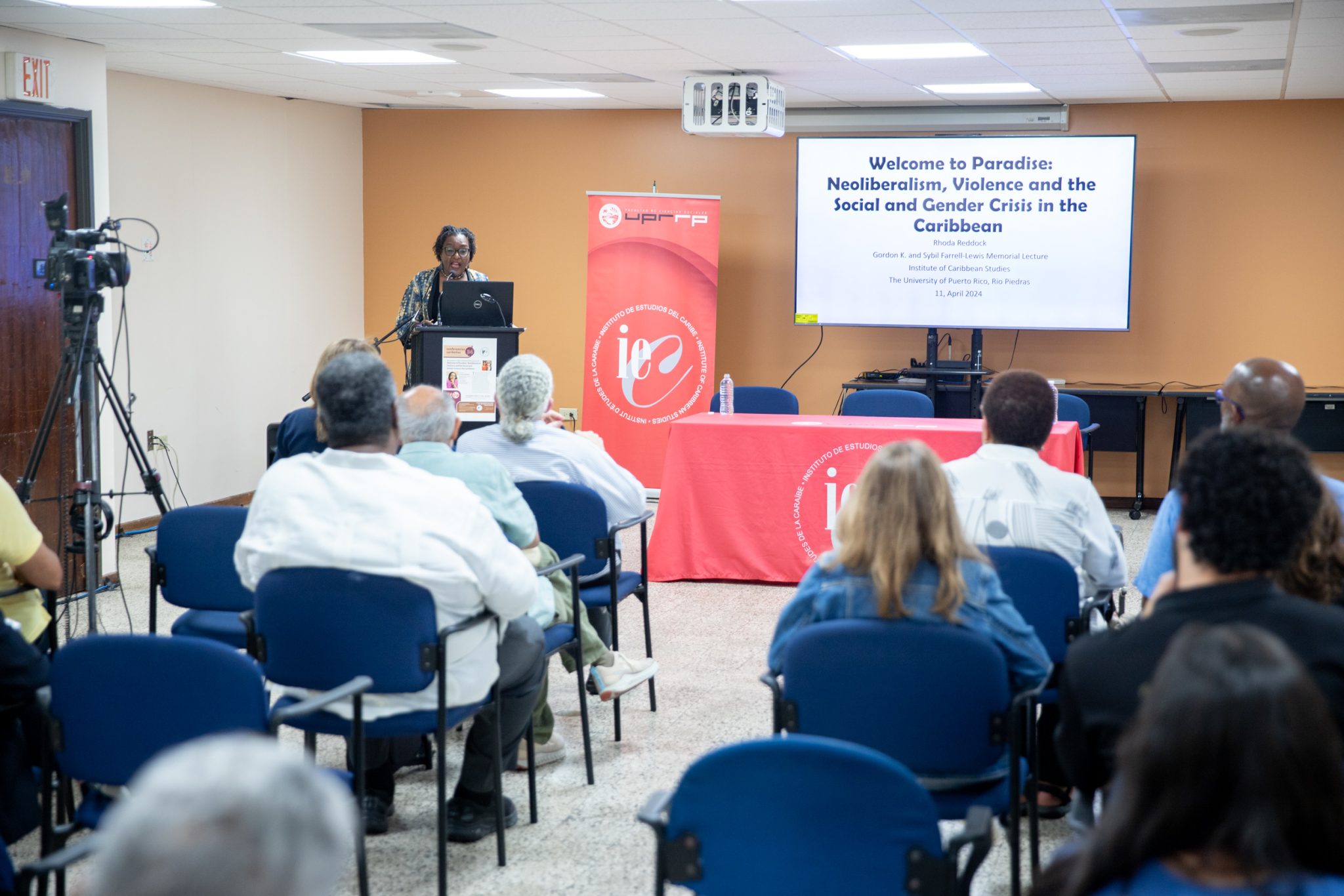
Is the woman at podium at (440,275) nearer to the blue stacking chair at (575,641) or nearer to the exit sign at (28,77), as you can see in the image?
the exit sign at (28,77)

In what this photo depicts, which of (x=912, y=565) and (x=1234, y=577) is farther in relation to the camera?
(x=912, y=565)

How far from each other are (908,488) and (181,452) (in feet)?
20.9

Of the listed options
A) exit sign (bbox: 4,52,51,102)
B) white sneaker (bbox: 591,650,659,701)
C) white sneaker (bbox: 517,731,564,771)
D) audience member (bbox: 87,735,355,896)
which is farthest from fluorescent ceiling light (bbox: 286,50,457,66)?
audience member (bbox: 87,735,355,896)

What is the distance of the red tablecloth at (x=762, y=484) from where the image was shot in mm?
5910

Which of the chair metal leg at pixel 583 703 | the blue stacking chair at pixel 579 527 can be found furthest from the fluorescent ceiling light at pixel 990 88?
the chair metal leg at pixel 583 703

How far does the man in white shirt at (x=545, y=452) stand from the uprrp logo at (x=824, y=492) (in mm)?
1686

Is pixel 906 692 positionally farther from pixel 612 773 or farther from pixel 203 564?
pixel 203 564

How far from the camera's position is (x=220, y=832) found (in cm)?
78

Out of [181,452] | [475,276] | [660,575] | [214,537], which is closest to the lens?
[214,537]

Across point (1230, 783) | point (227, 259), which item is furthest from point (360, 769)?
point (227, 259)

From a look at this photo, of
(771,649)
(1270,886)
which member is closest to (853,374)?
(771,649)

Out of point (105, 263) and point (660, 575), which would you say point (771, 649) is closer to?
point (105, 263)

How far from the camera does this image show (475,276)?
7.08m

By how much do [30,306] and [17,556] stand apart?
336cm
